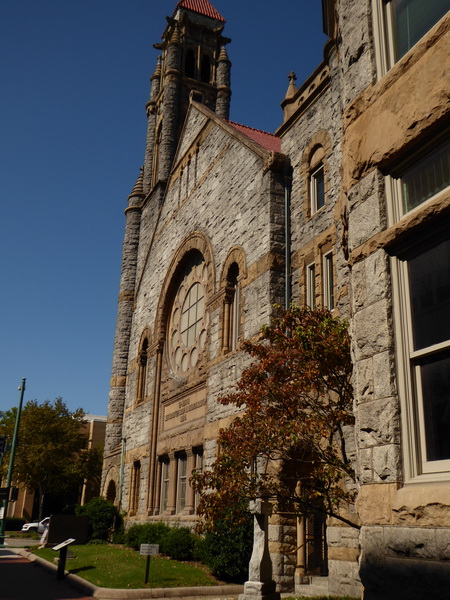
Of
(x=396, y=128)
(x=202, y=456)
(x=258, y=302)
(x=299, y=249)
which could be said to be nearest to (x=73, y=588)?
(x=202, y=456)

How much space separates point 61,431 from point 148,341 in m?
22.0

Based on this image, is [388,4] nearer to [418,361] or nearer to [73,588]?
[418,361]

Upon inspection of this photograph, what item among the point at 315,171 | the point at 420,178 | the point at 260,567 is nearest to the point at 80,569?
the point at 260,567

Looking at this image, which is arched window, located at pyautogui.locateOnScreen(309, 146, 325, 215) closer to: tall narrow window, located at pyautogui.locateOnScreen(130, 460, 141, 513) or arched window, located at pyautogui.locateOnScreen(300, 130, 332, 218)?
arched window, located at pyautogui.locateOnScreen(300, 130, 332, 218)

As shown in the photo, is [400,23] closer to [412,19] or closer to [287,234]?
[412,19]

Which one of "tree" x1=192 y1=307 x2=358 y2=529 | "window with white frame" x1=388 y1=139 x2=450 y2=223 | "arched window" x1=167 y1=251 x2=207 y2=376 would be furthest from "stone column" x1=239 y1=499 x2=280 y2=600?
"arched window" x1=167 y1=251 x2=207 y2=376

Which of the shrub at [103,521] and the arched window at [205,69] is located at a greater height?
the arched window at [205,69]

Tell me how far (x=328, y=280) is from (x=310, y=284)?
0.71 m

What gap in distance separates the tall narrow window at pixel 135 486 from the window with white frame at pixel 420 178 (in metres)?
20.7

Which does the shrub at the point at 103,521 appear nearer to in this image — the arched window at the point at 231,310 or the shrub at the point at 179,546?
the shrub at the point at 179,546

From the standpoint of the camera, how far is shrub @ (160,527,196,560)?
53.8 ft

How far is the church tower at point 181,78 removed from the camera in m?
32.5

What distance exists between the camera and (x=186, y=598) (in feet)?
38.0

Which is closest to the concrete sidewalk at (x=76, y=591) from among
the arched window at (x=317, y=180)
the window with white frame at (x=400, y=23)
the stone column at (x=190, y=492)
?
the stone column at (x=190, y=492)
